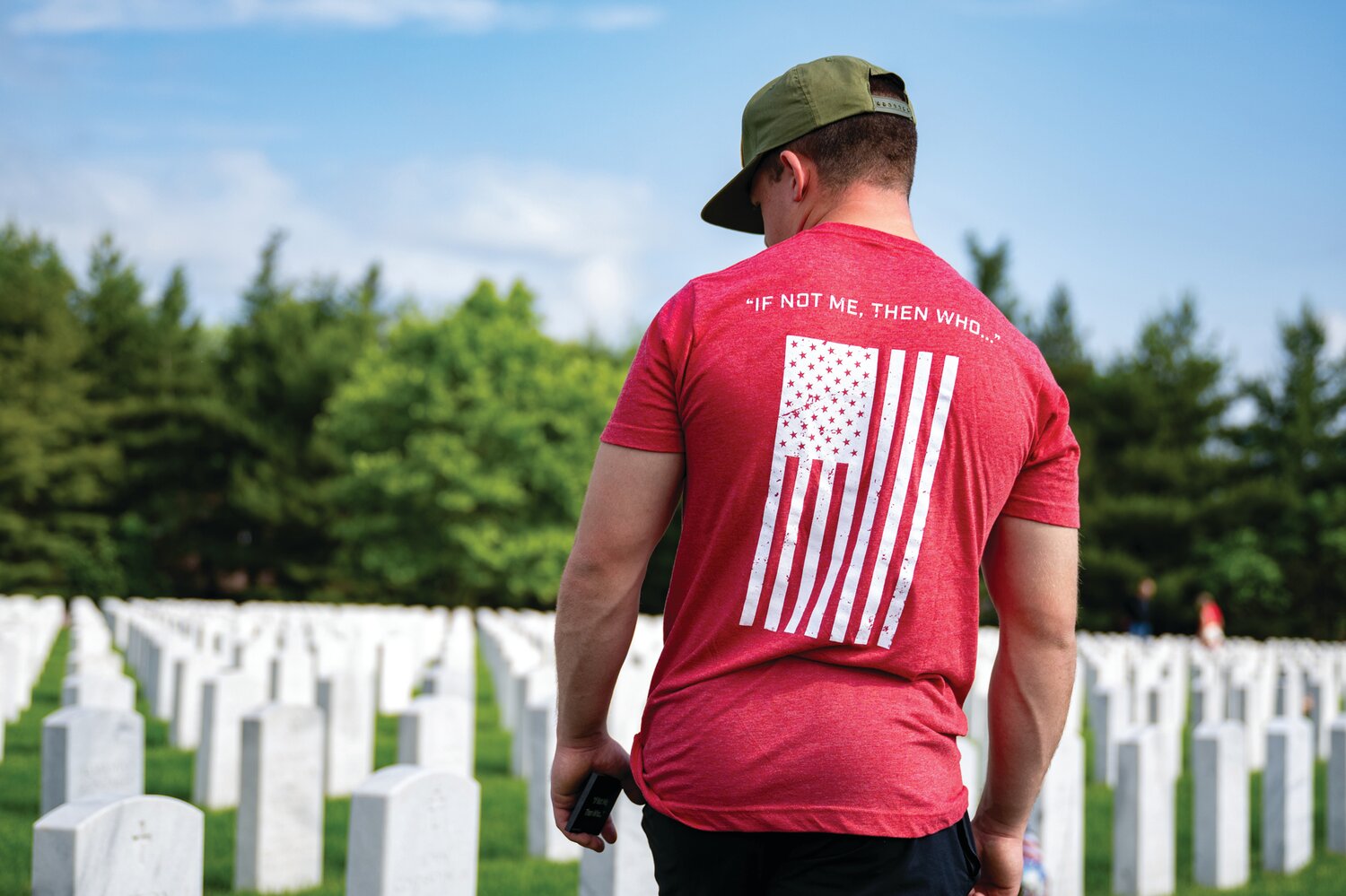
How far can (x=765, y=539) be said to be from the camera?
1.97 metres

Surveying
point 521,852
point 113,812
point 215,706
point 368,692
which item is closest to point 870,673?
point 113,812

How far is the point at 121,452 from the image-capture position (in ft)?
153

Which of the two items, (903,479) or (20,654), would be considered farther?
(20,654)

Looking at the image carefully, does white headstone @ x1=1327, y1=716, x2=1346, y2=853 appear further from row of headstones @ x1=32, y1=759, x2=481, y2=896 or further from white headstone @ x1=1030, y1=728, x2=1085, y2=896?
row of headstones @ x1=32, y1=759, x2=481, y2=896

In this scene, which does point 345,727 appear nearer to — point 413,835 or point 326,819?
point 326,819

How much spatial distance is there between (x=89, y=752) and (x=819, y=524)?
4.53m

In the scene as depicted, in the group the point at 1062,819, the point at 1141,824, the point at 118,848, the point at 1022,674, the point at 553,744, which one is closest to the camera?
the point at 1022,674

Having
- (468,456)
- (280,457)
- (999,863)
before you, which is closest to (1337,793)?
(999,863)

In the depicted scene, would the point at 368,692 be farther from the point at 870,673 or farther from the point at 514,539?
the point at 514,539

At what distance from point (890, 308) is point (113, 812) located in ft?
7.65

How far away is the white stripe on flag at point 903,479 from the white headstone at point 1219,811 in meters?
5.76

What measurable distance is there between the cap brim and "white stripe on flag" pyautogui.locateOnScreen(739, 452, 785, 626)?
564mm

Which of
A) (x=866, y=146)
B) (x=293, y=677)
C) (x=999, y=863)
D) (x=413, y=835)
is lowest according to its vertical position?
(x=293, y=677)

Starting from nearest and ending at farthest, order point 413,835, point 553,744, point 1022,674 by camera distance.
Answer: point 1022,674, point 413,835, point 553,744
